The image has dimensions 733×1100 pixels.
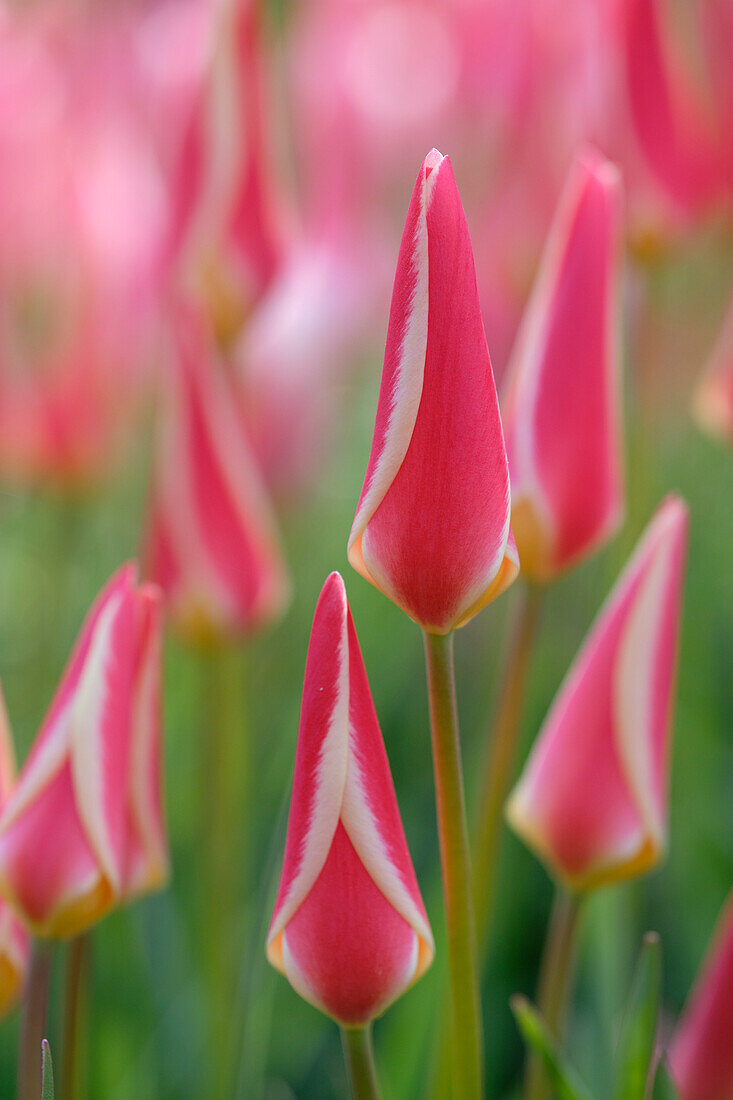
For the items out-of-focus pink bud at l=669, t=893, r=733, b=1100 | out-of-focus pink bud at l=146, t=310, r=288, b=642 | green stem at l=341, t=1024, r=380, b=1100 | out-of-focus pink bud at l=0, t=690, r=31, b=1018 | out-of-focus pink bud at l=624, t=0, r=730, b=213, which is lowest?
out-of-focus pink bud at l=669, t=893, r=733, b=1100

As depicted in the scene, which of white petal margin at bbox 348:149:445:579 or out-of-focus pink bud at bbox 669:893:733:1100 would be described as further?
out-of-focus pink bud at bbox 669:893:733:1100

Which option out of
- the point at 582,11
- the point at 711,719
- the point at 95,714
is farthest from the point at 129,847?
the point at 711,719

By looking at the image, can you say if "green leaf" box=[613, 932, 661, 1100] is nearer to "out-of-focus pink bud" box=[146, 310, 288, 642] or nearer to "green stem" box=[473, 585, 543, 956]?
"green stem" box=[473, 585, 543, 956]

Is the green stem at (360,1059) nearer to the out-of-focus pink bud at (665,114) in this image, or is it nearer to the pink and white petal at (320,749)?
the pink and white petal at (320,749)

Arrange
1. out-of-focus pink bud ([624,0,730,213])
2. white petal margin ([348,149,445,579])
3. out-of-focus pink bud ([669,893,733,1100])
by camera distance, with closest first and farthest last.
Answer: white petal margin ([348,149,445,579]) → out-of-focus pink bud ([669,893,733,1100]) → out-of-focus pink bud ([624,0,730,213])

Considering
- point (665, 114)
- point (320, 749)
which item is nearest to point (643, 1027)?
point (320, 749)

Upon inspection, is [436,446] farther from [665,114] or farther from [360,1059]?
[665,114]

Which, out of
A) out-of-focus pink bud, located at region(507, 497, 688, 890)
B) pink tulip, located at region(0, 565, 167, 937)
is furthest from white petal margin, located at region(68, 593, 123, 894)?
out-of-focus pink bud, located at region(507, 497, 688, 890)

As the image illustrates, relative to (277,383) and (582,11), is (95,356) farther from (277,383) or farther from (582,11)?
(582,11)
